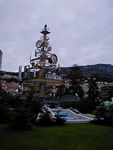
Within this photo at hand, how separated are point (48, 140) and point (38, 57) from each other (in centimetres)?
2761

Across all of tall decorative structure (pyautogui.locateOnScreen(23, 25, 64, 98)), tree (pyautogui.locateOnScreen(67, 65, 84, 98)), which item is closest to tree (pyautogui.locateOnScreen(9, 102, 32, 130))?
tall decorative structure (pyautogui.locateOnScreen(23, 25, 64, 98))

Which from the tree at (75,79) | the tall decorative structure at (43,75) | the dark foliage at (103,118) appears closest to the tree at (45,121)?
the dark foliage at (103,118)

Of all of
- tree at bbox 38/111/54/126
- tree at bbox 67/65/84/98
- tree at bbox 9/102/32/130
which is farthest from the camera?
tree at bbox 67/65/84/98

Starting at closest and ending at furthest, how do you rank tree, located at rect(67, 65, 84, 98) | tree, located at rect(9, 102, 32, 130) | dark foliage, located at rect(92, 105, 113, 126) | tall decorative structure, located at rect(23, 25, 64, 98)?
tree, located at rect(9, 102, 32, 130), dark foliage, located at rect(92, 105, 113, 126), tall decorative structure, located at rect(23, 25, 64, 98), tree, located at rect(67, 65, 84, 98)

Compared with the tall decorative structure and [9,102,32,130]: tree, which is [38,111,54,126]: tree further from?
the tall decorative structure

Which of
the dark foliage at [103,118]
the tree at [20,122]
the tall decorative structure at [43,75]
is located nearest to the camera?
the tree at [20,122]

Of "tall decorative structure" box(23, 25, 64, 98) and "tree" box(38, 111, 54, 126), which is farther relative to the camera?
"tall decorative structure" box(23, 25, 64, 98)

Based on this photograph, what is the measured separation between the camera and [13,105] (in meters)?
24.4

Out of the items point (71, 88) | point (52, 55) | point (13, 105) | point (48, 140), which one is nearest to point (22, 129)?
point (48, 140)

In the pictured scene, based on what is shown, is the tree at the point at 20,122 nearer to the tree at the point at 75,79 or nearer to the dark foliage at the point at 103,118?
the dark foliage at the point at 103,118

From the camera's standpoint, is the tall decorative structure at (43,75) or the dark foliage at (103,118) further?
the tall decorative structure at (43,75)

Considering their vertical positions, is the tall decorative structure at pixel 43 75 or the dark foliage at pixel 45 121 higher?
the tall decorative structure at pixel 43 75

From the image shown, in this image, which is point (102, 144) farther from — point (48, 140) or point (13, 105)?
point (13, 105)

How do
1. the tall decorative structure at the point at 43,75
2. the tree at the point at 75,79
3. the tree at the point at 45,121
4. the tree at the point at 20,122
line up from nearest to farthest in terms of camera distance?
1. the tree at the point at 20,122
2. the tree at the point at 45,121
3. the tall decorative structure at the point at 43,75
4. the tree at the point at 75,79
